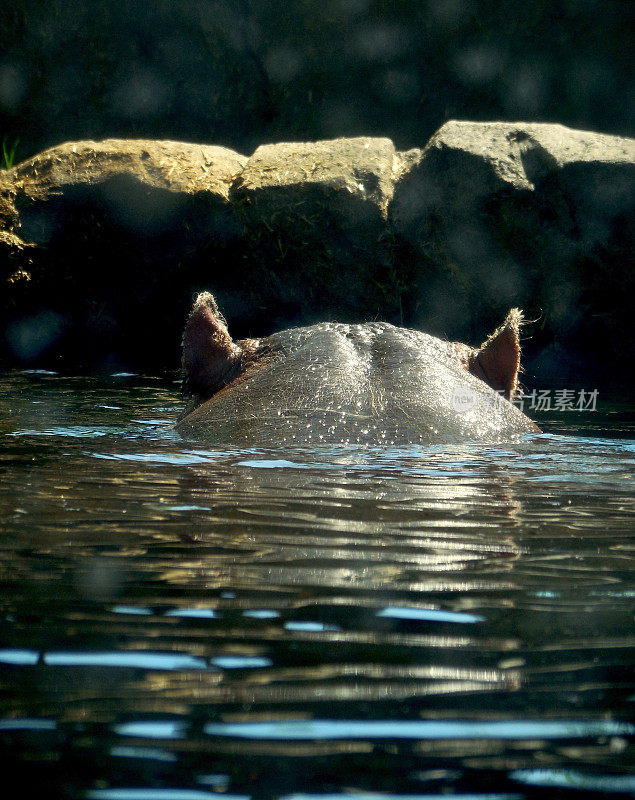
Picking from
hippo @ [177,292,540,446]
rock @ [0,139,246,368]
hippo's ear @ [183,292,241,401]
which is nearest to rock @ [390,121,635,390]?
rock @ [0,139,246,368]

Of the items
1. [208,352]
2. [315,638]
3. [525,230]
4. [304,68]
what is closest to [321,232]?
[525,230]

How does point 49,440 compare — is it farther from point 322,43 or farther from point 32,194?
point 322,43

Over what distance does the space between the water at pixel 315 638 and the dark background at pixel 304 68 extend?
12.7 meters

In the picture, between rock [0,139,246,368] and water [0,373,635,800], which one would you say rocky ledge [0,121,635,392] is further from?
water [0,373,635,800]

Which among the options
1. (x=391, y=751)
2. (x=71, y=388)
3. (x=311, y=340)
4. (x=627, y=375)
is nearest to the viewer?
(x=391, y=751)

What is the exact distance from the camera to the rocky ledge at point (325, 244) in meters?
9.82

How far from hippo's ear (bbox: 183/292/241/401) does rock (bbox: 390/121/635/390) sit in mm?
5427

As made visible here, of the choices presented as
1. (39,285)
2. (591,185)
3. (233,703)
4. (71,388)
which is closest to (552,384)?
(591,185)

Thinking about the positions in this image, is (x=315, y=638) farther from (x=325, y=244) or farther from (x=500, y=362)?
(x=325, y=244)

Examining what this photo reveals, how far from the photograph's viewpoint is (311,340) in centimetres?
449

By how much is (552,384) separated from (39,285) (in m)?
5.12

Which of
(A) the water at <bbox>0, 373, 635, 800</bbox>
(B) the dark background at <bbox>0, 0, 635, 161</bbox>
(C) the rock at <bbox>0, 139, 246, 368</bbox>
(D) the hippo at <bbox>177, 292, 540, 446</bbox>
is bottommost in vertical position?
(A) the water at <bbox>0, 373, 635, 800</bbox>

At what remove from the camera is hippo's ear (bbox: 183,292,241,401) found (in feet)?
15.4

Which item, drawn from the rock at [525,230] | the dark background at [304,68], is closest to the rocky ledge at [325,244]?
the rock at [525,230]
